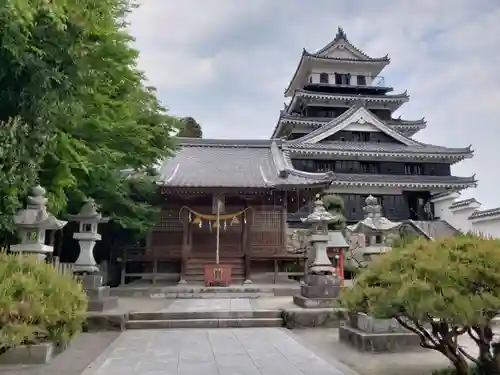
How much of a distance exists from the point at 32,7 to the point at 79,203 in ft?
20.8

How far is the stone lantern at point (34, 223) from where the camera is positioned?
A: 7586 mm

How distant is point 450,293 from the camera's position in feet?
12.5

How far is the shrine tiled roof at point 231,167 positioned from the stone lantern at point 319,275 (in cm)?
531

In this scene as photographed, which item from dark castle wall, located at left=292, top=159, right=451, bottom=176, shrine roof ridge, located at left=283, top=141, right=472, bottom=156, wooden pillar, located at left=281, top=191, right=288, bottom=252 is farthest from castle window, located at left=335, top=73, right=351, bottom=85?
wooden pillar, located at left=281, top=191, right=288, bottom=252

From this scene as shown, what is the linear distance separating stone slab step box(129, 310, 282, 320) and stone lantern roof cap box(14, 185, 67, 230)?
102 inches

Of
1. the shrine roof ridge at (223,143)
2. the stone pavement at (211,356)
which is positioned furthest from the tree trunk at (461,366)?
the shrine roof ridge at (223,143)

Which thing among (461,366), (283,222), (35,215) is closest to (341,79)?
(283,222)

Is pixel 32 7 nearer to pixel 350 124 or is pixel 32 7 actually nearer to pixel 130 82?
pixel 130 82

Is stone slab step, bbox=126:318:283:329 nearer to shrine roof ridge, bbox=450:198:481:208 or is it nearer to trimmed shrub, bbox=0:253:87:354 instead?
trimmed shrub, bbox=0:253:87:354

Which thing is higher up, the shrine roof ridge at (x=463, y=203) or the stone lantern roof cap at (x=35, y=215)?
the shrine roof ridge at (x=463, y=203)

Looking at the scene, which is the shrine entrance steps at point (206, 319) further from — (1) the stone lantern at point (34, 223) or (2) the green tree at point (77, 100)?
(2) the green tree at point (77, 100)

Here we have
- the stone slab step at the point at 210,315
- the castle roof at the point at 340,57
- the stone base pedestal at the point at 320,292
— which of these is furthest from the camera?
the castle roof at the point at 340,57

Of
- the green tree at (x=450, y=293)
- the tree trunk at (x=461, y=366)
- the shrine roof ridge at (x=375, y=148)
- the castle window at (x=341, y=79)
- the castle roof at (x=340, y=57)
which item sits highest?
the castle roof at (x=340, y=57)

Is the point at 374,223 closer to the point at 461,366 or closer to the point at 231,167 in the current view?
the point at 461,366
